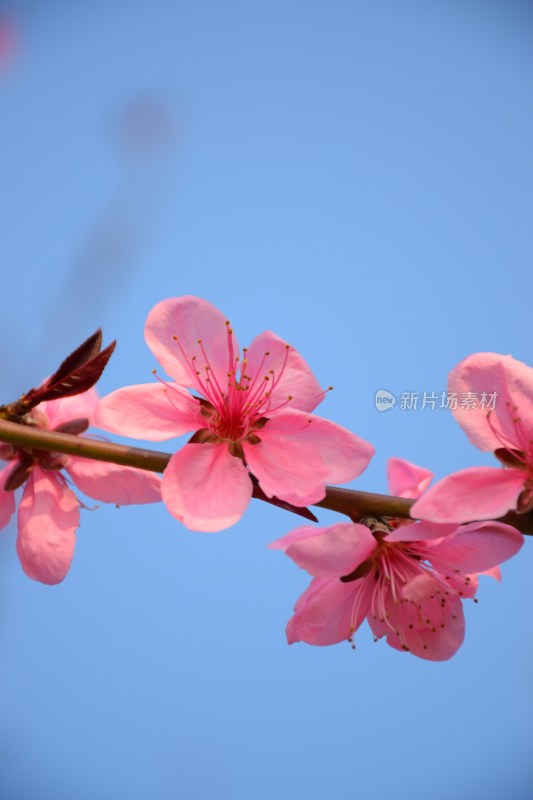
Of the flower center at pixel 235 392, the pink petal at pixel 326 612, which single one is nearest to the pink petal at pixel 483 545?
the pink petal at pixel 326 612

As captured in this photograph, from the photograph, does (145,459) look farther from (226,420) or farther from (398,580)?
(398,580)

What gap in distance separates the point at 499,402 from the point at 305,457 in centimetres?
18

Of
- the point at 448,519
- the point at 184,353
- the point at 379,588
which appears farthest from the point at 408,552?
the point at 184,353

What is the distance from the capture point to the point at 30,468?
706mm

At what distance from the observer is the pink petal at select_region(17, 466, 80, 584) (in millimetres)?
689

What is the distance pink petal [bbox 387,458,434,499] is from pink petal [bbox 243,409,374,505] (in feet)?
0.70

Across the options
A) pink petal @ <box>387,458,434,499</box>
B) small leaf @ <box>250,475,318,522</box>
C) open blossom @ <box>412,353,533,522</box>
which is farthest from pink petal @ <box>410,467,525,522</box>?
pink petal @ <box>387,458,434,499</box>

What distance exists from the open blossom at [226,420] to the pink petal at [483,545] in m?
0.11

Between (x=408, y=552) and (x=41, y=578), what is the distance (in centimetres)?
36

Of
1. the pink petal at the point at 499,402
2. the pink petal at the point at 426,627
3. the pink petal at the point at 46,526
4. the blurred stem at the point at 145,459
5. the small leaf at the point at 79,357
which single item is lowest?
the pink petal at the point at 46,526

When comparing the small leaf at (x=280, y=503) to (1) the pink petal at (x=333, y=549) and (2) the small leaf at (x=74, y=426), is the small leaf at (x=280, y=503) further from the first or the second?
(2) the small leaf at (x=74, y=426)

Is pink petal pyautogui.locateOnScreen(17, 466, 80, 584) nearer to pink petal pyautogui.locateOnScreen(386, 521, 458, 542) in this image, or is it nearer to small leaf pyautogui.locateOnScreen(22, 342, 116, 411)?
small leaf pyautogui.locateOnScreen(22, 342, 116, 411)

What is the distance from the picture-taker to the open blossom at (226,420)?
595mm

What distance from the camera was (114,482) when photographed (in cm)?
68
